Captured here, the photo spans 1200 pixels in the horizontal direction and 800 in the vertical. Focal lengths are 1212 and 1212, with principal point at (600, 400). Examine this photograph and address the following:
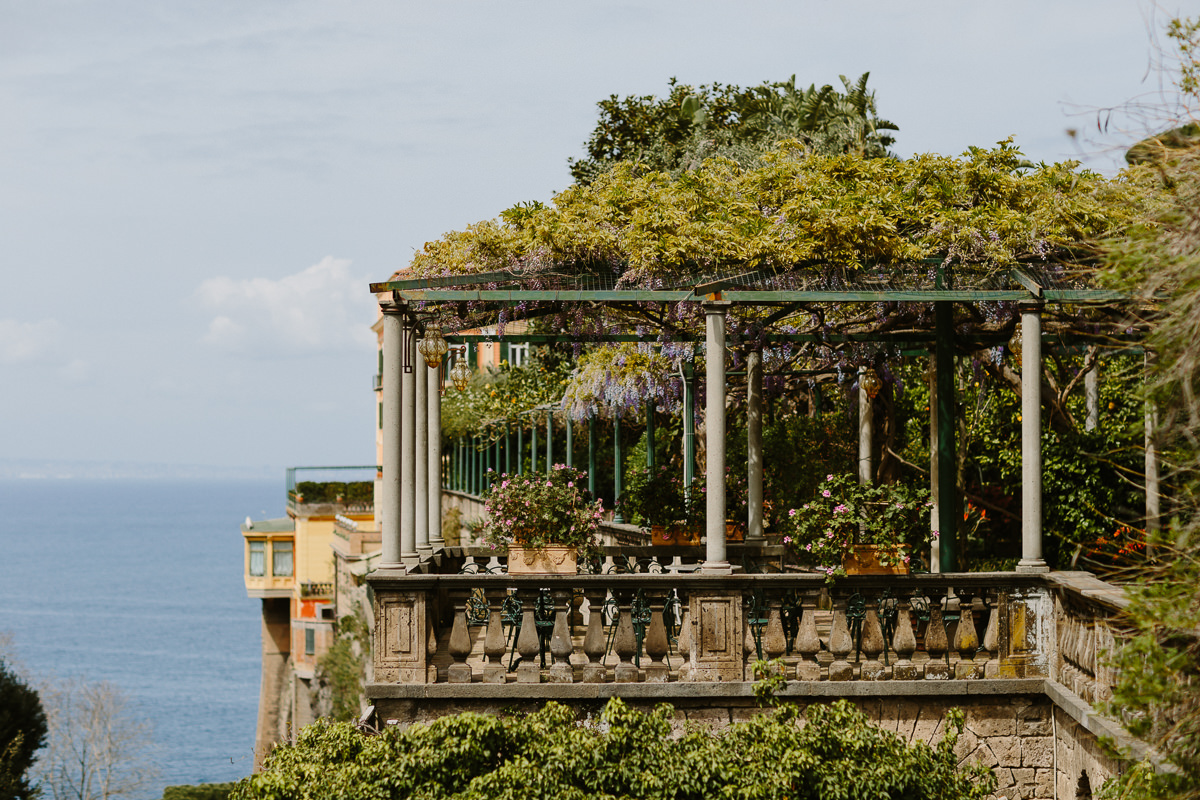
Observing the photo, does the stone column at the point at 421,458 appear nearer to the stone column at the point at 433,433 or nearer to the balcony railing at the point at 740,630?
the stone column at the point at 433,433

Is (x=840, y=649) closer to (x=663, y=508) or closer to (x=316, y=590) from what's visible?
(x=663, y=508)

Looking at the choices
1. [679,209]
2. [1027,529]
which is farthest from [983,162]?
[1027,529]

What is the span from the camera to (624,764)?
22.1 ft

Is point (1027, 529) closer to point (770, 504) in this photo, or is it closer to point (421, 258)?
point (421, 258)

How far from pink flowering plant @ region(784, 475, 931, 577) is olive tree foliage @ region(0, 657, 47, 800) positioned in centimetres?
2324

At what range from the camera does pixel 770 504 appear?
1606cm

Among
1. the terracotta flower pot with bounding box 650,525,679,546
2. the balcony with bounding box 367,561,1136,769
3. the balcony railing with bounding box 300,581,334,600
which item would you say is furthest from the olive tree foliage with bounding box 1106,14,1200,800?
the balcony railing with bounding box 300,581,334,600

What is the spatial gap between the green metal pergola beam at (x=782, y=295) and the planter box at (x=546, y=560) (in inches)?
78.6

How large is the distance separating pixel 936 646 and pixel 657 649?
192 cm

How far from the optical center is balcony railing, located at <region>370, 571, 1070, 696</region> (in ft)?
26.9

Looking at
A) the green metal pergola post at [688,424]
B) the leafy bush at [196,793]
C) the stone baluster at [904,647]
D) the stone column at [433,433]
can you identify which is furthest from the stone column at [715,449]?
the leafy bush at [196,793]

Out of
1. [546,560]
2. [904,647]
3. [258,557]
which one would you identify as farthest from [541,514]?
[258,557]

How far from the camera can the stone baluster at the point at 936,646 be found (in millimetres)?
8227

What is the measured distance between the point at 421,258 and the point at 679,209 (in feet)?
7.75
